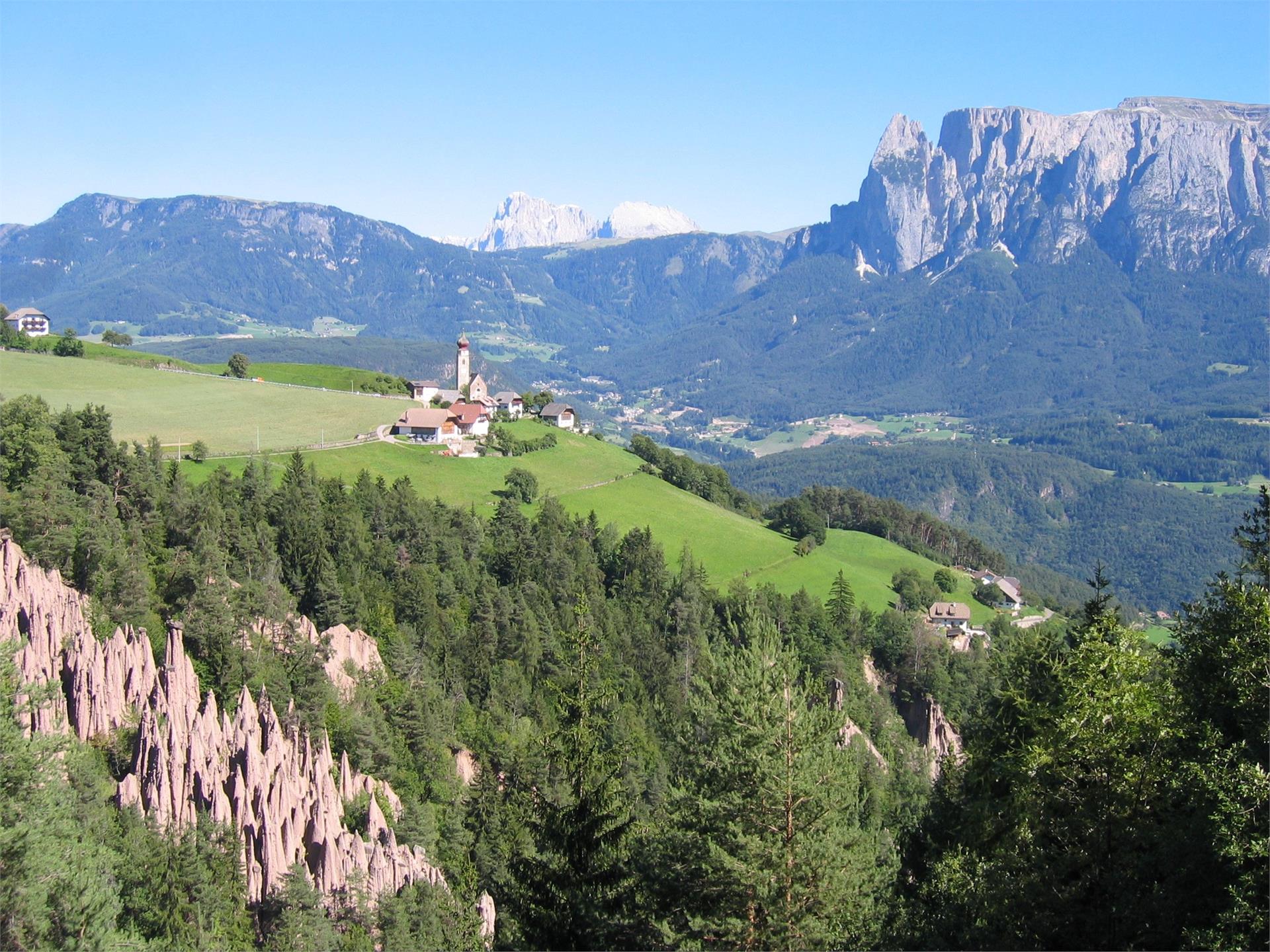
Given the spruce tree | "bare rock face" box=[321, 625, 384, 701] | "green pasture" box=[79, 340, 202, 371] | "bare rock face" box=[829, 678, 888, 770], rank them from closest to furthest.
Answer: "bare rock face" box=[321, 625, 384, 701] → "bare rock face" box=[829, 678, 888, 770] → the spruce tree → "green pasture" box=[79, 340, 202, 371]

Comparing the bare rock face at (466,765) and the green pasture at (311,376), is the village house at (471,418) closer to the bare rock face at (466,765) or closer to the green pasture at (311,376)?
the green pasture at (311,376)

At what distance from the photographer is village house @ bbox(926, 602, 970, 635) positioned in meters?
91.2

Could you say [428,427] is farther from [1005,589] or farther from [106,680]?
[1005,589]

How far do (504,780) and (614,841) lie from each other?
29.7 metres

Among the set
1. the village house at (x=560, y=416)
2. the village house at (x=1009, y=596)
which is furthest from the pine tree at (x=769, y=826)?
the village house at (x=560, y=416)

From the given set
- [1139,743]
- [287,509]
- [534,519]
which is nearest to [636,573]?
[534,519]

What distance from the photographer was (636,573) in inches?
3049

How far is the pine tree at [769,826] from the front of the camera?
59.4 feet

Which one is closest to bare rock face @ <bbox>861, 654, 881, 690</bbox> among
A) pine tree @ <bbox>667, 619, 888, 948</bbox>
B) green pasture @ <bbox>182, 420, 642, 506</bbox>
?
green pasture @ <bbox>182, 420, 642, 506</bbox>

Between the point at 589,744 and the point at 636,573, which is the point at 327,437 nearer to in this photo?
the point at 636,573

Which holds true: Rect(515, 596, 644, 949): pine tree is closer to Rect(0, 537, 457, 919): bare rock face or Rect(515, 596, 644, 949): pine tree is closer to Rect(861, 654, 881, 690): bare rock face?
Rect(0, 537, 457, 919): bare rock face

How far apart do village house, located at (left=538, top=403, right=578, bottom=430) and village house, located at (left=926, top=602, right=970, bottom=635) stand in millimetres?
48624

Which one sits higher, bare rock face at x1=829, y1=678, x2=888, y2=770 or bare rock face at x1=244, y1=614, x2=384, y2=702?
bare rock face at x1=244, y1=614, x2=384, y2=702

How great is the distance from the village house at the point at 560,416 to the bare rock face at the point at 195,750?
78054 millimetres
